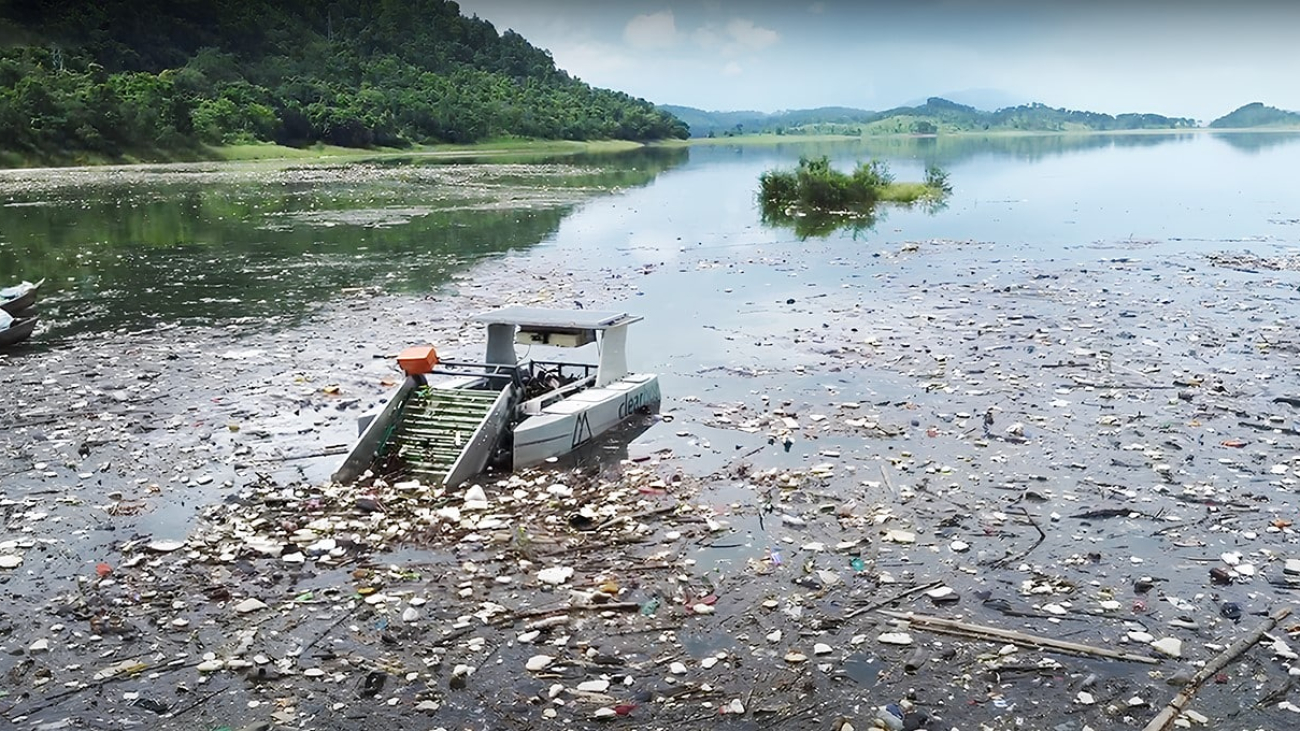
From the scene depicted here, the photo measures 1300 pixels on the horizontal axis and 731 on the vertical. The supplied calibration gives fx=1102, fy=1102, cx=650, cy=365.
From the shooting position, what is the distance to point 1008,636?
920 cm

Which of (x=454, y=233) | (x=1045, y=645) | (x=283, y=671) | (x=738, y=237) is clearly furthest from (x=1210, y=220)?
(x=283, y=671)

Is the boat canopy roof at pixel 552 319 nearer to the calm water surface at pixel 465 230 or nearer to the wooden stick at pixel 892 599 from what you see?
the calm water surface at pixel 465 230

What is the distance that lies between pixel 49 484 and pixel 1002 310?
63.3 feet

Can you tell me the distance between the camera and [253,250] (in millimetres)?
36781

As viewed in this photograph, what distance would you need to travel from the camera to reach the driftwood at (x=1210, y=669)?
7.92 meters

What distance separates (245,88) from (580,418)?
120239mm

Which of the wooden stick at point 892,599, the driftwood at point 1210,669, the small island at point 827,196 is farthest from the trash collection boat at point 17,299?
the small island at point 827,196

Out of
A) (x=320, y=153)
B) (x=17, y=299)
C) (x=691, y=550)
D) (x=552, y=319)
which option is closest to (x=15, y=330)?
(x=17, y=299)

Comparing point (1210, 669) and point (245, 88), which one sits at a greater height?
point (245, 88)

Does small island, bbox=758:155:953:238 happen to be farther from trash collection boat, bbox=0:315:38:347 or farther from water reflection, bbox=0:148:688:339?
trash collection boat, bbox=0:315:38:347

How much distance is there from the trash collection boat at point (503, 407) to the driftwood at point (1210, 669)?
7811 millimetres

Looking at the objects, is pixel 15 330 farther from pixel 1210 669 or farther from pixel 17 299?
pixel 1210 669

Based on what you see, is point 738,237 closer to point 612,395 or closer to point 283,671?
point 612,395

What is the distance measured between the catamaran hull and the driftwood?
7.83 metres
